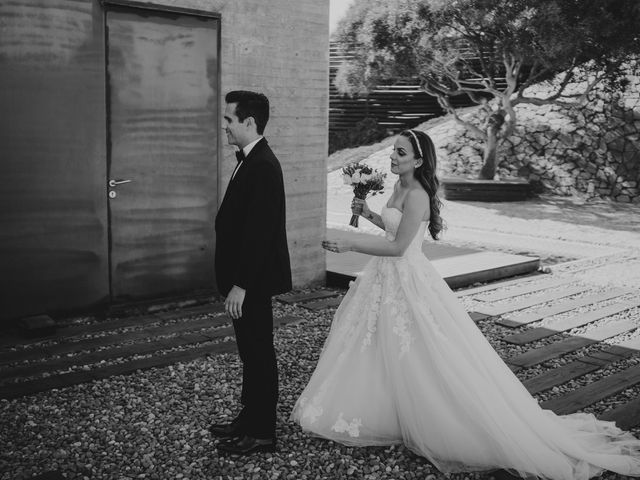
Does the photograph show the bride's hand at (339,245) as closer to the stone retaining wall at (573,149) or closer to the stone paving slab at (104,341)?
the stone paving slab at (104,341)

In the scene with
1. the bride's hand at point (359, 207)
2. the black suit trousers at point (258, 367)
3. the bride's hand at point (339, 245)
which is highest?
the bride's hand at point (359, 207)

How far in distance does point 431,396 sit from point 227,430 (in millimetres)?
1183

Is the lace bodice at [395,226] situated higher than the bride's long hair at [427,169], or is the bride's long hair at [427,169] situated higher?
the bride's long hair at [427,169]

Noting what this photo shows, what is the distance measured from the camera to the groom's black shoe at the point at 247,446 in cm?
381

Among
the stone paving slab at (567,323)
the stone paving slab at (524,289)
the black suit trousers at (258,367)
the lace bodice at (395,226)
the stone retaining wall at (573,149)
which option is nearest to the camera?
the black suit trousers at (258,367)

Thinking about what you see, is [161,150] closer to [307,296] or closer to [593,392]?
[307,296]

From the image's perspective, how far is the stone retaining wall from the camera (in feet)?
60.5

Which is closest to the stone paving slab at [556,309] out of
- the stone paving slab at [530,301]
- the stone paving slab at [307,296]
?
the stone paving slab at [530,301]

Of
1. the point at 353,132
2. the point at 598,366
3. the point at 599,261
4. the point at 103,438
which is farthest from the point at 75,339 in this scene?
the point at 353,132

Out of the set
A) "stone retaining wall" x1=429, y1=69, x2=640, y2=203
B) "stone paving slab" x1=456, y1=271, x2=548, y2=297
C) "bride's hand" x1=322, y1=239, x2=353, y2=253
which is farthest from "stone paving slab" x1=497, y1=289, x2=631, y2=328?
"stone retaining wall" x1=429, y1=69, x2=640, y2=203

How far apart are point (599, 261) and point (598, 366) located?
4919mm

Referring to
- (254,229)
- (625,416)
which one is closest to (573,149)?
(625,416)

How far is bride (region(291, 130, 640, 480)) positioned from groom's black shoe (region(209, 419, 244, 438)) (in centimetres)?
35

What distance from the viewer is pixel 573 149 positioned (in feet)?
62.6
